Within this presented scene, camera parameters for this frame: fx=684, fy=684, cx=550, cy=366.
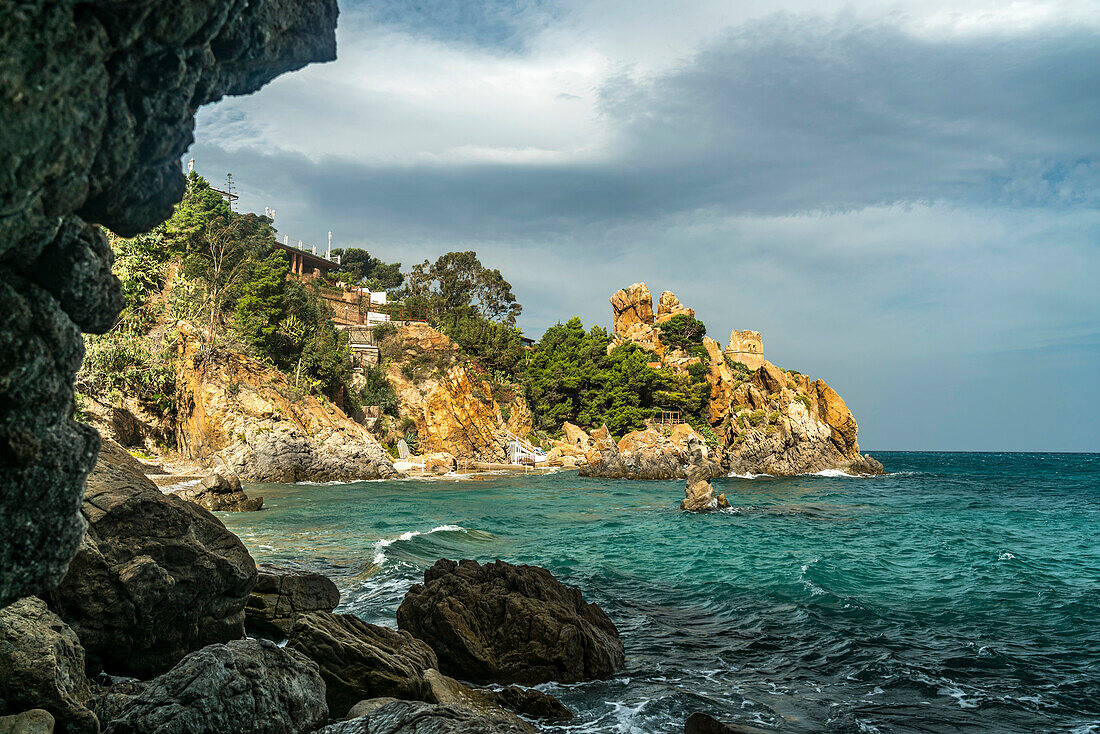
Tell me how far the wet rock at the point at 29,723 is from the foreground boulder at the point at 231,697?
421 millimetres

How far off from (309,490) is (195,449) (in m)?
8.02

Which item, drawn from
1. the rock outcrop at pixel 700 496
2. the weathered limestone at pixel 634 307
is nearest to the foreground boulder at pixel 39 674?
the rock outcrop at pixel 700 496

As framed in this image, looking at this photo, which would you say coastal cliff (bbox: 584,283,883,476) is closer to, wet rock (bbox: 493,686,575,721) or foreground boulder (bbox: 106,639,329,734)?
wet rock (bbox: 493,686,575,721)

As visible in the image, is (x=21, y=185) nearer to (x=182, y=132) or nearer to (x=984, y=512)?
(x=182, y=132)

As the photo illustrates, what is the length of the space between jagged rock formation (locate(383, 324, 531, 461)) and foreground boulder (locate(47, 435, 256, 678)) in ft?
147

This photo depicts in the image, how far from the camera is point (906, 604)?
473 inches

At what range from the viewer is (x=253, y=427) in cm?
3450

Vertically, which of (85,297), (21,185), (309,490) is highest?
(21,185)

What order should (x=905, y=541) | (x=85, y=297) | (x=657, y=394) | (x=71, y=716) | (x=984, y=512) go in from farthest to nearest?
(x=657, y=394), (x=984, y=512), (x=905, y=541), (x=71, y=716), (x=85, y=297)

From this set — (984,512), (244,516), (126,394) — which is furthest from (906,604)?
(126,394)

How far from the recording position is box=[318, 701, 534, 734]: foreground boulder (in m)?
→ 4.79

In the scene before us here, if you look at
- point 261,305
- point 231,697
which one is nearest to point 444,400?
point 261,305

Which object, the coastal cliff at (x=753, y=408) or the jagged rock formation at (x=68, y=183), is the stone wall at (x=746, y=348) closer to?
the coastal cliff at (x=753, y=408)

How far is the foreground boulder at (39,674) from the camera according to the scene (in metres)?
4.37
